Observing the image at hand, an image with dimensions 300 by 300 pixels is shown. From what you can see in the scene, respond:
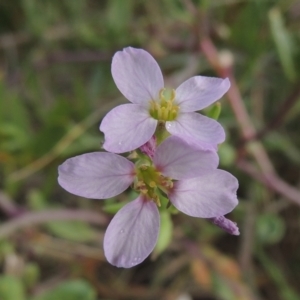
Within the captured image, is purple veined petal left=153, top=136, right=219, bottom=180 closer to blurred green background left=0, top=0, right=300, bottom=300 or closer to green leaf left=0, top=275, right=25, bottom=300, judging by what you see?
blurred green background left=0, top=0, right=300, bottom=300

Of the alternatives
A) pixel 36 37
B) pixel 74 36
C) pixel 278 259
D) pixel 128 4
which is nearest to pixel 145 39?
pixel 128 4

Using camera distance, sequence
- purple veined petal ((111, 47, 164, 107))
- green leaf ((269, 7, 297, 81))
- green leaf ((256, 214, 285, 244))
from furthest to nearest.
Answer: green leaf ((256, 214, 285, 244))
green leaf ((269, 7, 297, 81))
purple veined petal ((111, 47, 164, 107))

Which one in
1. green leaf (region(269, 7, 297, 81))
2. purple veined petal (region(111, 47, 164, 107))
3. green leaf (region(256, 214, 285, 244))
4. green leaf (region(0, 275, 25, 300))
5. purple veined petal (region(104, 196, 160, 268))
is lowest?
green leaf (region(256, 214, 285, 244))

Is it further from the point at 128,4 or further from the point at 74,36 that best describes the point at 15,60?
the point at 128,4

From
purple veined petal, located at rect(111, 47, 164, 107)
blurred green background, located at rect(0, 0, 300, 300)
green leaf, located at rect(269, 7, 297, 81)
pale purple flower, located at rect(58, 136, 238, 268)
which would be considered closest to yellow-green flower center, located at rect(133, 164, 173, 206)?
Result: pale purple flower, located at rect(58, 136, 238, 268)

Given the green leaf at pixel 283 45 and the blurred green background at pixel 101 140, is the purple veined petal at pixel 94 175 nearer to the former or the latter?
the blurred green background at pixel 101 140

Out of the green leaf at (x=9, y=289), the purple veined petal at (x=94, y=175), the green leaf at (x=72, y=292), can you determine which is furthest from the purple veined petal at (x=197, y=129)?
the green leaf at (x=9, y=289)
